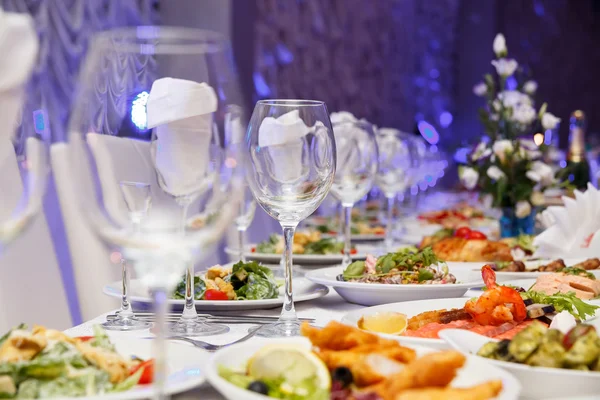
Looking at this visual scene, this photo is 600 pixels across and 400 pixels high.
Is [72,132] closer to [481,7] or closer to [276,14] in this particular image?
[276,14]

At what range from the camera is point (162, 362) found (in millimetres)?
710

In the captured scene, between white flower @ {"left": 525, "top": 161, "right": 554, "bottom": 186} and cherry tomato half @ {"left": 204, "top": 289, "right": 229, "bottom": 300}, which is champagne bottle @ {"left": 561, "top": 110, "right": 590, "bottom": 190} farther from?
cherry tomato half @ {"left": 204, "top": 289, "right": 229, "bottom": 300}

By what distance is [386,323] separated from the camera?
3.97 ft

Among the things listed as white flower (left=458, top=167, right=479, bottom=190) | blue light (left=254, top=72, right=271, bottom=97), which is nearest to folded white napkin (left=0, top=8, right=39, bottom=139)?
white flower (left=458, top=167, right=479, bottom=190)

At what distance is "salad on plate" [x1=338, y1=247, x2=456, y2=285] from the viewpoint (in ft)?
5.48

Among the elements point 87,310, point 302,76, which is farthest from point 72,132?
point 302,76

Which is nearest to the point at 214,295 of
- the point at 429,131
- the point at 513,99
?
the point at 513,99

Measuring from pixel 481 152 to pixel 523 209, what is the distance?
0.32 m

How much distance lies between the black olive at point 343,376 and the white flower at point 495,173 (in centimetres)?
254

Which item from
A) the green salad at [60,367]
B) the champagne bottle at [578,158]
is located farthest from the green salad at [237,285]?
the champagne bottle at [578,158]

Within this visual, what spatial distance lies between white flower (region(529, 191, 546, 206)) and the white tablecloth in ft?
5.20

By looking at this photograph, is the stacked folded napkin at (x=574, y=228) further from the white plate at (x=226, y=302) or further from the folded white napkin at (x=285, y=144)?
the folded white napkin at (x=285, y=144)

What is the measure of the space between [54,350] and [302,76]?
734 centimetres

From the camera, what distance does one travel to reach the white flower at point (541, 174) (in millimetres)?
3168
